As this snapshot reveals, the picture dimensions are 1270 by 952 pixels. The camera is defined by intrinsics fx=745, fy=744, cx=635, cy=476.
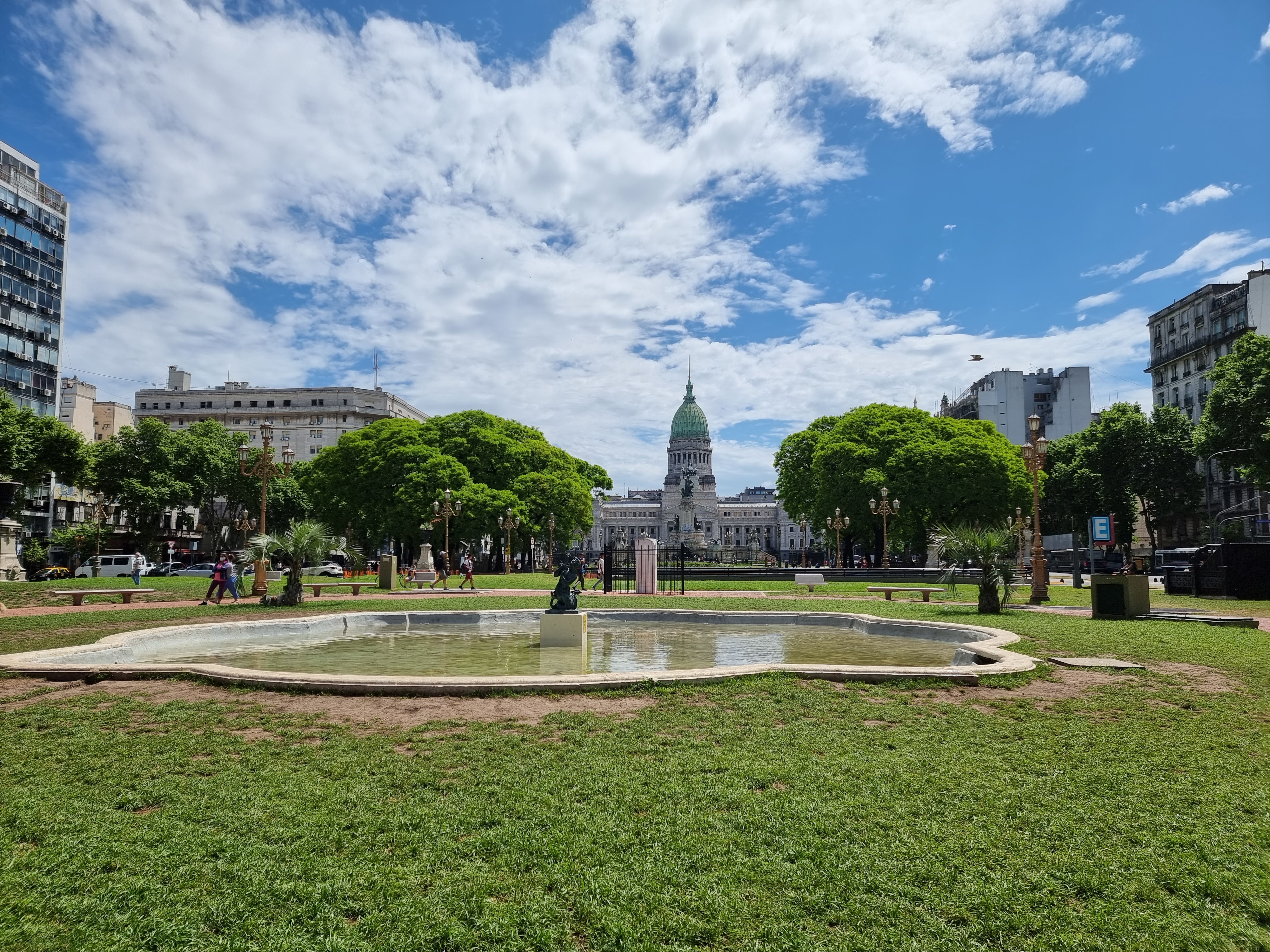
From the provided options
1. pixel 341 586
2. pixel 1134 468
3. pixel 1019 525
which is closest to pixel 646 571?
pixel 341 586

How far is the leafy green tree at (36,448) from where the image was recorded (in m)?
35.9

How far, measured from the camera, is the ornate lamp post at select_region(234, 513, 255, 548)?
48.0 meters

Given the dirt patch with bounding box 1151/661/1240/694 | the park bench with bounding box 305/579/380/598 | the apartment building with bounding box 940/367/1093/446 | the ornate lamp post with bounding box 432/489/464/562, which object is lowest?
the park bench with bounding box 305/579/380/598

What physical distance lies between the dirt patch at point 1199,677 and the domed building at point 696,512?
141 meters

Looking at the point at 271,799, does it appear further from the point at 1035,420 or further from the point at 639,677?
the point at 1035,420

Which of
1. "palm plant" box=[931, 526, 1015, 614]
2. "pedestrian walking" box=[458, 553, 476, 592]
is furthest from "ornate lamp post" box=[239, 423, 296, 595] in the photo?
"palm plant" box=[931, 526, 1015, 614]

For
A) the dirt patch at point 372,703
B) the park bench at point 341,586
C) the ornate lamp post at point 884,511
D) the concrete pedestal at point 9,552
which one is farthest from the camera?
the ornate lamp post at point 884,511

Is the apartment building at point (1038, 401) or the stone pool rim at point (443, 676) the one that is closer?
the stone pool rim at point (443, 676)

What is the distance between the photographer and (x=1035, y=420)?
24906 millimetres

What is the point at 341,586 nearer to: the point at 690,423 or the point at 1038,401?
the point at 1038,401

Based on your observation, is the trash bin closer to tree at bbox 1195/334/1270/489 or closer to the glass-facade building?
tree at bbox 1195/334/1270/489

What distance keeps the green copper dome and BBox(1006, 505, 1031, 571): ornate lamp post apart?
10653cm

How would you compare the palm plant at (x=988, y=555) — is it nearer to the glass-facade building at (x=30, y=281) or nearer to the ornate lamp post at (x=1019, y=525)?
the ornate lamp post at (x=1019, y=525)

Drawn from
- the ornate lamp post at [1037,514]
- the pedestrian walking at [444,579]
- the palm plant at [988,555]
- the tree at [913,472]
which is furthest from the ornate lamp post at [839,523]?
the palm plant at [988,555]
